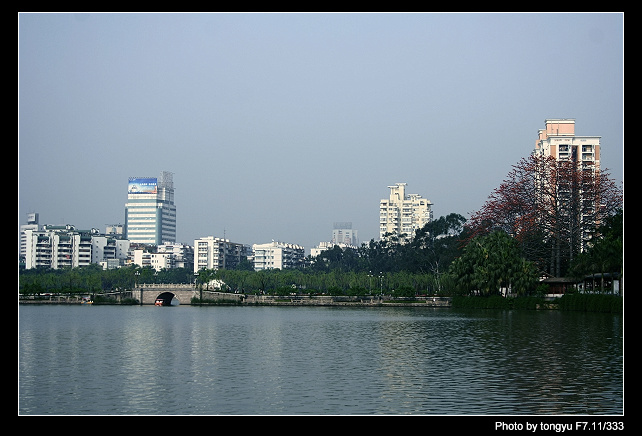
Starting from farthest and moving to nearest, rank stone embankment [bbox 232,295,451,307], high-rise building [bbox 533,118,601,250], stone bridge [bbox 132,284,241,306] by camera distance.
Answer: stone bridge [bbox 132,284,241,306], stone embankment [bbox 232,295,451,307], high-rise building [bbox 533,118,601,250]

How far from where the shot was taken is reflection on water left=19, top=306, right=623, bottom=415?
2608 centimetres

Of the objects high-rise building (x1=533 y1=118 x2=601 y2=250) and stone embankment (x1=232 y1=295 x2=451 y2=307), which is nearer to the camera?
high-rise building (x1=533 y1=118 x2=601 y2=250)

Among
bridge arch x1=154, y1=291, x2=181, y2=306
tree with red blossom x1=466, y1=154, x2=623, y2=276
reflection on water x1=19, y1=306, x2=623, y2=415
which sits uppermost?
tree with red blossom x1=466, y1=154, x2=623, y2=276

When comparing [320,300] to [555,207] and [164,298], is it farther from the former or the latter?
[555,207]

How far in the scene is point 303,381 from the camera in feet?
104

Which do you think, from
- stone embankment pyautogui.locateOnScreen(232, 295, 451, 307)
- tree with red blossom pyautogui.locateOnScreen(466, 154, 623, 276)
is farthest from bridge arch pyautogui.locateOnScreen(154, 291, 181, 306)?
tree with red blossom pyautogui.locateOnScreen(466, 154, 623, 276)

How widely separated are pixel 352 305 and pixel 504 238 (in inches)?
1820

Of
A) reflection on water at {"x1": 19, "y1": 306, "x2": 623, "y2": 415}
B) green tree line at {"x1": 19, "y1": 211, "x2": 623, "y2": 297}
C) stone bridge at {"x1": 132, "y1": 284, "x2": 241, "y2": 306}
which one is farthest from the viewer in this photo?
stone bridge at {"x1": 132, "y1": 284, "x2": 241, "y2": 306}

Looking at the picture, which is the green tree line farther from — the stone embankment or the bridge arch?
the bridge arch

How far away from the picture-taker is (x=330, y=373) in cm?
3397

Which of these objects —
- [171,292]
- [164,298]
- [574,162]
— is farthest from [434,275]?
[164,298]
